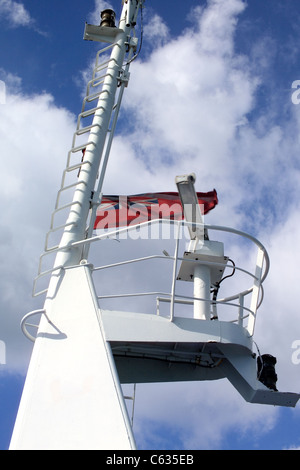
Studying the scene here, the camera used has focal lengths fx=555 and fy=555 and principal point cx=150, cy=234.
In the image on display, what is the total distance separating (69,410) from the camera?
25.9 ft

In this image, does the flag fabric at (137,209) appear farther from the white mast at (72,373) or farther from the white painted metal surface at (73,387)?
the white painted metal surface at (73,387)

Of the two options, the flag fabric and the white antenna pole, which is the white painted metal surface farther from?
the flag fabric

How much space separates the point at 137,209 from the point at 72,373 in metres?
5.19

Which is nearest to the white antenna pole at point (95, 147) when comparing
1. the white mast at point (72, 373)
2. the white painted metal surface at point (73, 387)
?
the white mast at point (72, 373)

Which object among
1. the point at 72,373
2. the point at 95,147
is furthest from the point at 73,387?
the point at 95,147

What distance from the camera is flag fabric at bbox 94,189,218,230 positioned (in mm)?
12586

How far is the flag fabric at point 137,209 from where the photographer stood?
41.3ft

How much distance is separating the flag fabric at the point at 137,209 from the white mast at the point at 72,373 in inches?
68.1

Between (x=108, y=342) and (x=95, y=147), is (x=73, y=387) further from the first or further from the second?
(x=95, y=147)

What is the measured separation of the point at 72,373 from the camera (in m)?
8.33

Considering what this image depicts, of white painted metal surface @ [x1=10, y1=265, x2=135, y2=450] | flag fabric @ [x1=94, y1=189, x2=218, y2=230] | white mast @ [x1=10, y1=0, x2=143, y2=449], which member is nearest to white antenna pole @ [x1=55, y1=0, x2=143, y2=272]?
white mast @ [x1=10, y1=0, x2=143, y2=449]

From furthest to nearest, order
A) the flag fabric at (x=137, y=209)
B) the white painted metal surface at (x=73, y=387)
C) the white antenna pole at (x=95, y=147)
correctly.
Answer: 1. the flag fabric at (x=137, y=209)
2. the white antenna pole at (x=95, y=147)
3. the white painted metal surface at (x=73, y=387)

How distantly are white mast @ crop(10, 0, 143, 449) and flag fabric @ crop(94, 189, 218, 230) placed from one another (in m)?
1.73
